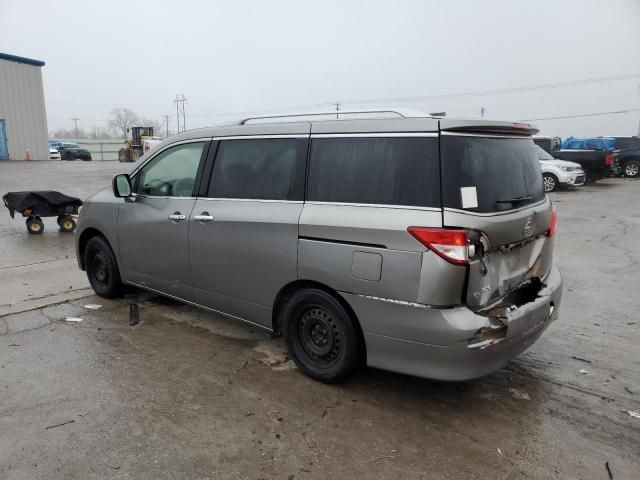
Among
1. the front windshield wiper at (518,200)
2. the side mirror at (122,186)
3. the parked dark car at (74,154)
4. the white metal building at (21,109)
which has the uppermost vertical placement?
the white metal building at (21,109)

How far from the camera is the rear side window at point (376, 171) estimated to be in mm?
2949

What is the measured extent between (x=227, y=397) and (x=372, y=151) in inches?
78.8

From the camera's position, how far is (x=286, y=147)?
368 cm

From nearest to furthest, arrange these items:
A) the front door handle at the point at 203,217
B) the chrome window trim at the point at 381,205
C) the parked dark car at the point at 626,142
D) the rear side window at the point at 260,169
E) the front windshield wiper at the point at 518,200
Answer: the chrome window trim at the point at 381,205 < the front windshield wiper at the point at 518,200 < the rear side window at the point at 260,169 < the front door handle at the point at 203,217 < the parked dark car at the point at 626,142

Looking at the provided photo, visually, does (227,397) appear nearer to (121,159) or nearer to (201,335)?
(201,335)

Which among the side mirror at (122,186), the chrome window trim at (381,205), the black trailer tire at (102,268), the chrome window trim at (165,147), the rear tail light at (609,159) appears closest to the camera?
the chrome window trim at (381,205)

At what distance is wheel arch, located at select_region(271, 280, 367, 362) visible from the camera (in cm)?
324

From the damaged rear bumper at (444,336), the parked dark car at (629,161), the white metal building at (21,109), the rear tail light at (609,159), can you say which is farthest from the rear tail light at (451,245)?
the white metal building at (21,109)

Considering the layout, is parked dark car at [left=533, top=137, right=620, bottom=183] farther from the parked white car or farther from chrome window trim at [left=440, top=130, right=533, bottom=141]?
chrome window trim at [left=440, top=130, right=533, bottom=141]

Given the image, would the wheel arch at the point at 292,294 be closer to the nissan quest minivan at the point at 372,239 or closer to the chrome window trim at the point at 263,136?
the nissan quest minivan at the point at 372,239

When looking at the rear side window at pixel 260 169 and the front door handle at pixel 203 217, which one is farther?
the front door handle at pixel 203 217

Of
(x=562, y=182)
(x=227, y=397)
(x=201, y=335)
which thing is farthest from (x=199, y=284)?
(x=562, y=182)

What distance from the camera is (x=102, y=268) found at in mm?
5402

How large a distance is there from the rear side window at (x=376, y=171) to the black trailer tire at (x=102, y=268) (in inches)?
113
